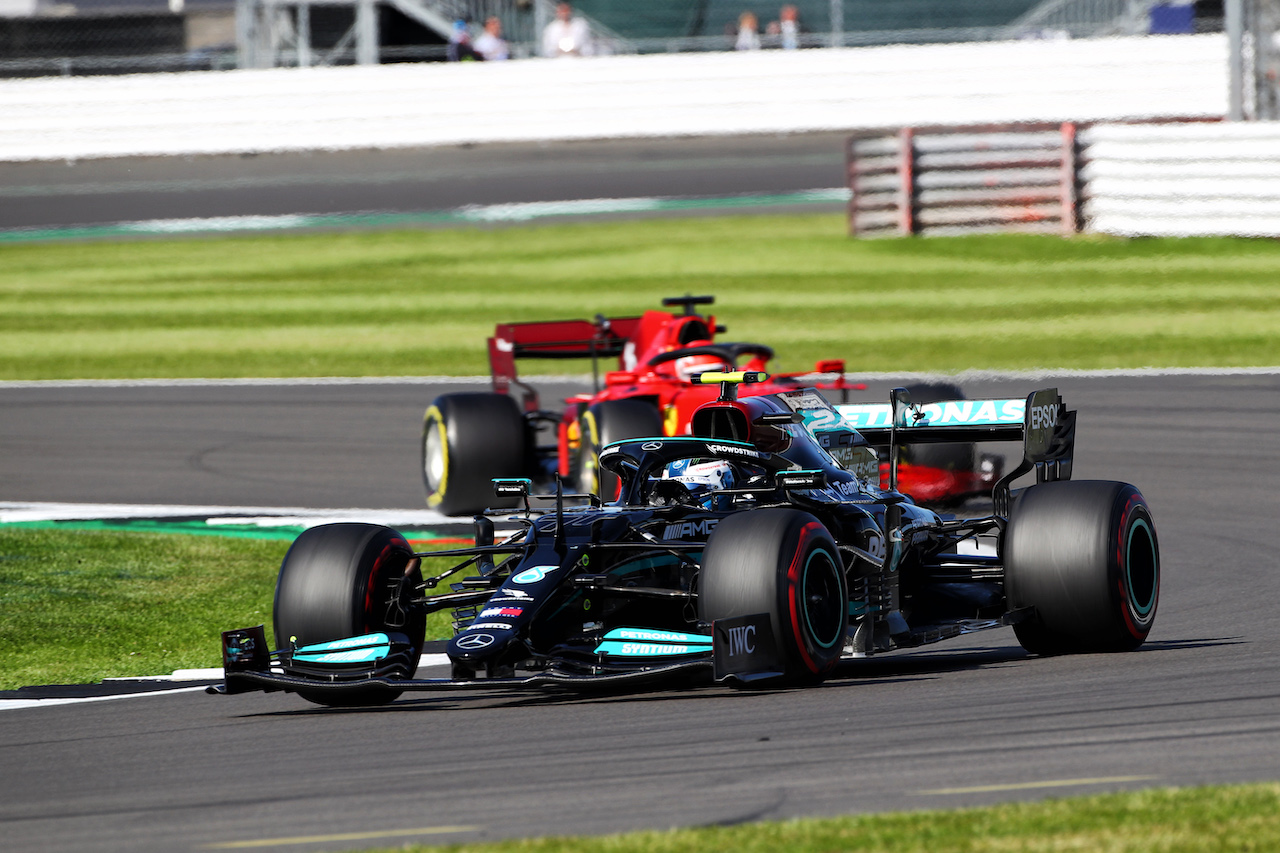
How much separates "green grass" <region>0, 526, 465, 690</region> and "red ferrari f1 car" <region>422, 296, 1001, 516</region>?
200cm

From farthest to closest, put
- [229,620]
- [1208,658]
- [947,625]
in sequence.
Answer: [229,620]
[947,625]
[1208,658]

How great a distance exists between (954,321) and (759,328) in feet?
7.93

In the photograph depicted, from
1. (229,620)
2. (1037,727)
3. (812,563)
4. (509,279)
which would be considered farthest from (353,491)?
(509,279)

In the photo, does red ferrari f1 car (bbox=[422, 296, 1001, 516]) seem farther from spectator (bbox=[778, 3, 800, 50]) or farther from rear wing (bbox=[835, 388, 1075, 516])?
spectator (bbox=[778, 3, 800, 50])

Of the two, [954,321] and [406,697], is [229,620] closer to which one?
[406,697]

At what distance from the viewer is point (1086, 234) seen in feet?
87.7

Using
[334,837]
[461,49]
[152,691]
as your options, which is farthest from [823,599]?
[461,49]

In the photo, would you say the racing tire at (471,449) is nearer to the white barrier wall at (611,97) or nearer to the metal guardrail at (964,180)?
the metal guardrail at (964,180)

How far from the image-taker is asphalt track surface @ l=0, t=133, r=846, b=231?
109 ft

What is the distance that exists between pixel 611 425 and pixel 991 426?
14.1 ft

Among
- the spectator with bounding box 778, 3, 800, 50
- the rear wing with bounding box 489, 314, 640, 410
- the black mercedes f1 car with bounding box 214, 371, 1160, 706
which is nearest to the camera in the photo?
the black mercedes f1 car with bounding box 214, 371, 1160, 706

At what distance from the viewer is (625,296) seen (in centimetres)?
2633

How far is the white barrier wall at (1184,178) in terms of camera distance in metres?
23.7

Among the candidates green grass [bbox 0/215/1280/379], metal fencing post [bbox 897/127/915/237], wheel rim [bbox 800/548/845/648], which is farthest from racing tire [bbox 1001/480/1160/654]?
metal fencing post [bbox 897/127/915/237]
